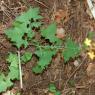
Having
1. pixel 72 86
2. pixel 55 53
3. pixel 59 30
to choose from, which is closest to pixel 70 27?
pixel 59 30

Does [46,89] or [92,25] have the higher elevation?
[92,25]

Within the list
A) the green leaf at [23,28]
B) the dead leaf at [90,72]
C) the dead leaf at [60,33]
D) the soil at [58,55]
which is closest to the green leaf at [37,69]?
the soil at [58,55]

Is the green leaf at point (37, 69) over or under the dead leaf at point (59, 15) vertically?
under

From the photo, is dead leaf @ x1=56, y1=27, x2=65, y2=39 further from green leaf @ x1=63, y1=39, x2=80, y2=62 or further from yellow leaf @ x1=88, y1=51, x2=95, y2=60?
yellow leaf @ x1=88, y1=51, x2=95, y2=60

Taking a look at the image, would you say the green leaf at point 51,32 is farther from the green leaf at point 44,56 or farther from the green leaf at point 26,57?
the green leaf at point 26,57

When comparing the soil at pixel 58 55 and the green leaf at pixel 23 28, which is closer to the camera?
the green leaf at pixel 23 28

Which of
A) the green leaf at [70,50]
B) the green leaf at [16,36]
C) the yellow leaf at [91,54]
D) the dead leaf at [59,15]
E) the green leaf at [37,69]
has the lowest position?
the green leaf at [37,69]

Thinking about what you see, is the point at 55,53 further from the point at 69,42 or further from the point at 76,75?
the point at 76,75

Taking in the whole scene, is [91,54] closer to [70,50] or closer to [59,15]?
[70,50]
